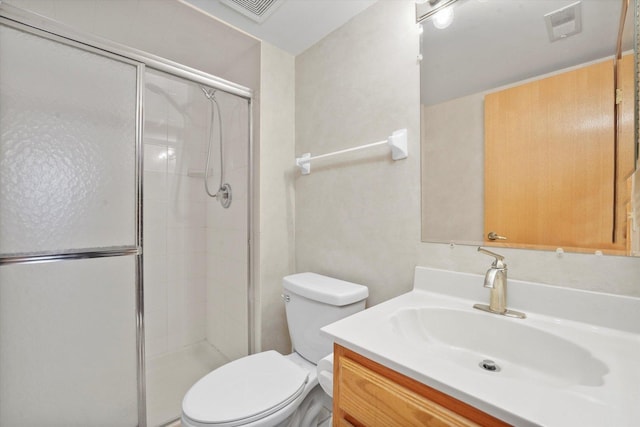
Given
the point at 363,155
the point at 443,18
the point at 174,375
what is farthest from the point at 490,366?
the point at 174,375

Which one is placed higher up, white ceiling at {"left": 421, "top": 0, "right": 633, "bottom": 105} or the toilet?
white ceiling at {"left": 421, "top": 0, "right": 633, "bottom": 105}

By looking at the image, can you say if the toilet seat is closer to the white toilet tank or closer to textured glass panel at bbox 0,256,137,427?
the white toilet tank

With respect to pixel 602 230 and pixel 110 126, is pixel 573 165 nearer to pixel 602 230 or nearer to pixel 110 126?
pixel 602 230

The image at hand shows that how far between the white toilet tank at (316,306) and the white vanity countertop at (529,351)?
262 mm

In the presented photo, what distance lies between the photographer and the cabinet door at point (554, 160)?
29.1 inches

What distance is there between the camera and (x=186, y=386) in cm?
170

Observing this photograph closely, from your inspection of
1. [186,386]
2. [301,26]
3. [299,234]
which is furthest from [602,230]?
[186,386]

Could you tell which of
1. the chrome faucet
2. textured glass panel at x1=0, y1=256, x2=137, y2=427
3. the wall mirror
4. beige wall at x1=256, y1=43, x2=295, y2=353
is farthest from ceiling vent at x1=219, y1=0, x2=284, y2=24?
the chrome faucet

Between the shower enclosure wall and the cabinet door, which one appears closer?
the cabinet door

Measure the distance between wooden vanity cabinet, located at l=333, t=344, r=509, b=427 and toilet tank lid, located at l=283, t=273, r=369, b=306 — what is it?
0.42 m

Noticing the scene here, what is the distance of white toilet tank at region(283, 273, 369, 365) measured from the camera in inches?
44.7

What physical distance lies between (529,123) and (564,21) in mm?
302

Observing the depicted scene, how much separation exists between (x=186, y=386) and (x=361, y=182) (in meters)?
1.65

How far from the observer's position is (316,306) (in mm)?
1188
